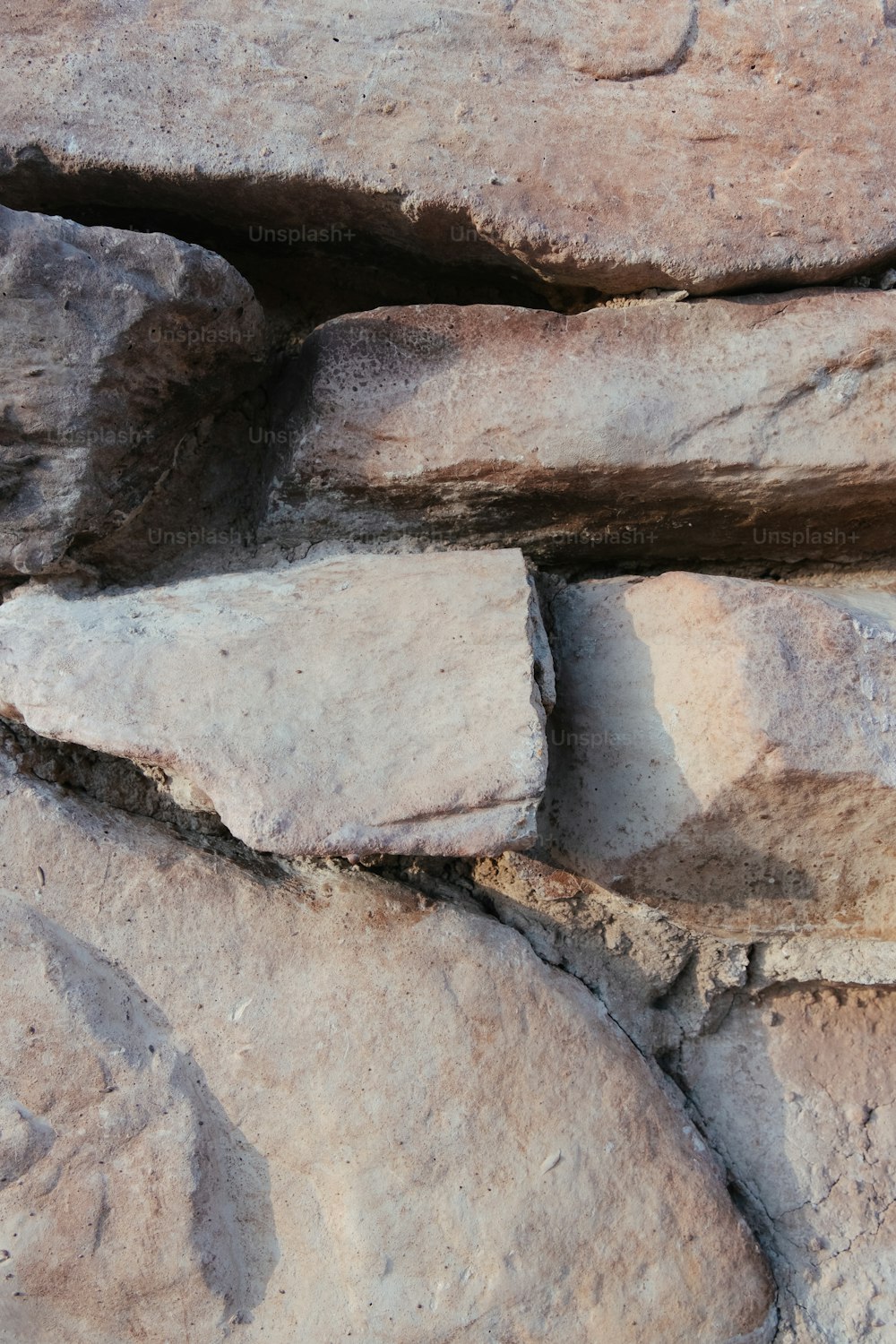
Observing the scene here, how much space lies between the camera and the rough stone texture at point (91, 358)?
139 cm

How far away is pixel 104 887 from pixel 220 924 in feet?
0.57

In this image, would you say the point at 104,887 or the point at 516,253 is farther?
the point at 516,253

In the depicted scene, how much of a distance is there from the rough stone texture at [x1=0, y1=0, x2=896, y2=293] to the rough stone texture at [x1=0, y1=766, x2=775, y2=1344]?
1.00 metres

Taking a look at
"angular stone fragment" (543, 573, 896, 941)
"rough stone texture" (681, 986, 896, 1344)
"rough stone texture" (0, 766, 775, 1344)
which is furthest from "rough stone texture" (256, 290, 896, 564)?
"rough stone texture" (681, 986, 896, 1344)

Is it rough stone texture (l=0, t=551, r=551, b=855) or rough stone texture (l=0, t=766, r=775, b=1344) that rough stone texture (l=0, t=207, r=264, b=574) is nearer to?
rough stone texture (l=0, t=551, r=551, b=855)

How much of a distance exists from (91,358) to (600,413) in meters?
0.73

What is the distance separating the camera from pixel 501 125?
5.18 ft

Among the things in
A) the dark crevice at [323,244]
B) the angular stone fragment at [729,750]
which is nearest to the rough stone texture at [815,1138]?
the angular stone fragment at [729,750]

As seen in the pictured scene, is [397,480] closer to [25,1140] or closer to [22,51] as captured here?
[22,51]

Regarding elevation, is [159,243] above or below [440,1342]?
above

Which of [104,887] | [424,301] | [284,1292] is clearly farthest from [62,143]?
[284,1292]

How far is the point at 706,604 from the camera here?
4.84 ft

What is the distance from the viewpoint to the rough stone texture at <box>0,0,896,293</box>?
5.08ft

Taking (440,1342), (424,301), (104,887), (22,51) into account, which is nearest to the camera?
(440,1342)
